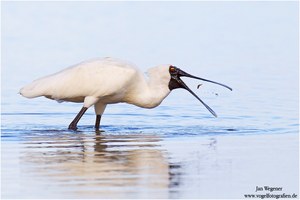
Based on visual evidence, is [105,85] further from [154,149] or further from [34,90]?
[154,149]

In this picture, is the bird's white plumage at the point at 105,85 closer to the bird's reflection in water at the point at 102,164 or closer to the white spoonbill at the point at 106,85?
the white spoonbill at the point at 106,85

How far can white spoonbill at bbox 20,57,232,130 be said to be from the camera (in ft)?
53.6

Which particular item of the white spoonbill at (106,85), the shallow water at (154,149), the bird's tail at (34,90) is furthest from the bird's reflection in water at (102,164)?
the bird's tail at (34,90)

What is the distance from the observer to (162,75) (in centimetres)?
1680

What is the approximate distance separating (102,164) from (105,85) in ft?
12.3

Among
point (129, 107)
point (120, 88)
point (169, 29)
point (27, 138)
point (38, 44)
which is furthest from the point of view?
point (169, 29)

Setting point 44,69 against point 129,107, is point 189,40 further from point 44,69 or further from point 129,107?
point 129,107

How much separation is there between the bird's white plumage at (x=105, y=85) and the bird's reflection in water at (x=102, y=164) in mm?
883

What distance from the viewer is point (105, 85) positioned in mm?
16297

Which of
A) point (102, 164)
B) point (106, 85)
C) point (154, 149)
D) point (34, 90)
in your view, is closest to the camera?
point (102, 164)

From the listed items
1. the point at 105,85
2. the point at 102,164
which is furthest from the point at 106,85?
the point at 102,164

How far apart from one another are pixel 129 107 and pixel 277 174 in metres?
7.85

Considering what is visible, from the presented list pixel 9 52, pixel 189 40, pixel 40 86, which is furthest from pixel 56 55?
pixel 40 86

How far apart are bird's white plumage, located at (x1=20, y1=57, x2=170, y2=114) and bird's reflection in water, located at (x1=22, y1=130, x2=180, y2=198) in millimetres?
883
